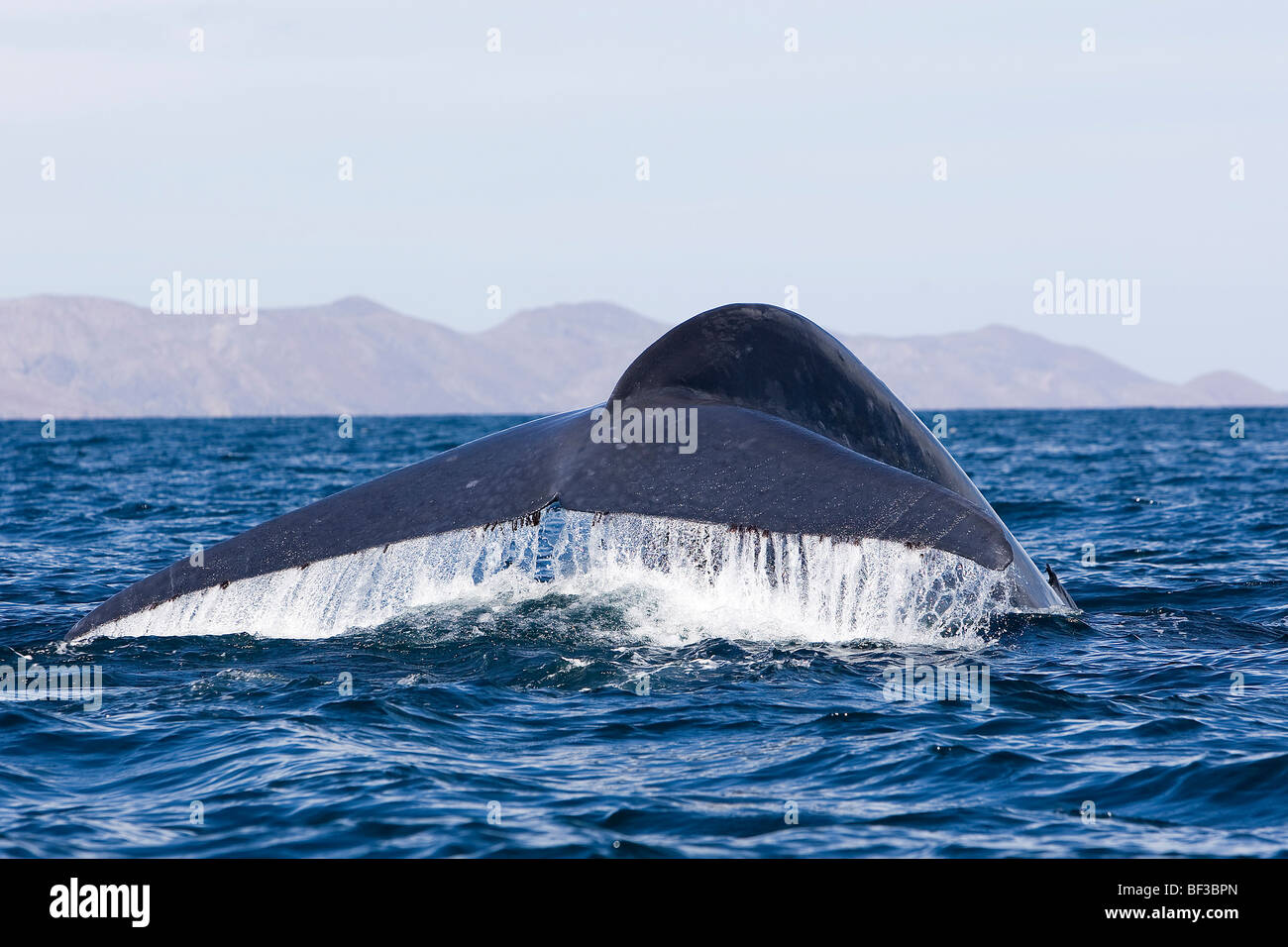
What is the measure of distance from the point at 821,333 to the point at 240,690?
3.71 m

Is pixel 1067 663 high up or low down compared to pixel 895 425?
down

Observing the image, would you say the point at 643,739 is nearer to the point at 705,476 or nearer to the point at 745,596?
the point at 705,476

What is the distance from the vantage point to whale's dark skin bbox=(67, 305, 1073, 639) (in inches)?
240

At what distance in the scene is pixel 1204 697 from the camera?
7.81 m

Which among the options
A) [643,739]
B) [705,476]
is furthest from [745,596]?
[705,476]

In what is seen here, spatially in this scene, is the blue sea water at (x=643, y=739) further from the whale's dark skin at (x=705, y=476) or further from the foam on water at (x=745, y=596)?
the whale's dark skin at (x=705, y=476)

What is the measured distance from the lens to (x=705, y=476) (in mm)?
6504

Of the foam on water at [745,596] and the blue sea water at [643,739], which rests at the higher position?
the foam on water at [745,596]

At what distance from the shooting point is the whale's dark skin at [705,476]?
6.09 m

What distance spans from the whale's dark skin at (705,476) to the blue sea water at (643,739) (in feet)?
3.06

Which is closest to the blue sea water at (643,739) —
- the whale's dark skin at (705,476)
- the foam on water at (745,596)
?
the foam on water at (745,596)
